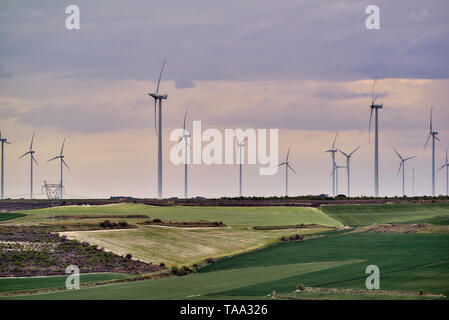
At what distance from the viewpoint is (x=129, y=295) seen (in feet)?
189

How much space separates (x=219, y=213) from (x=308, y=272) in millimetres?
86734

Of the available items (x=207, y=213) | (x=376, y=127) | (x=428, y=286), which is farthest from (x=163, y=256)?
(x=376, y=127)

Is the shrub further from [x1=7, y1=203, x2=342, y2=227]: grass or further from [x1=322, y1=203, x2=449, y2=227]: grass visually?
[x1=322, y1=203, x2=449, y2=227]: grass

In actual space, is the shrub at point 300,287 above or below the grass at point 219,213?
below

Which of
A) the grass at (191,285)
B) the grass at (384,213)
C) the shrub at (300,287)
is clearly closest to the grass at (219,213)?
the grass at (384,213)

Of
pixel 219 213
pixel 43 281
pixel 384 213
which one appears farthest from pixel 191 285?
pixel 384 213

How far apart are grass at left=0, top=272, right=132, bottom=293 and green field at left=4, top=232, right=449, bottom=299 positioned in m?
4.41

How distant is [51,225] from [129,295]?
4796cm

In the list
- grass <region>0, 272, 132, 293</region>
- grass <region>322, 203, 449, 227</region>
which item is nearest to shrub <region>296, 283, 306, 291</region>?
grass <region>0, 272, 132, 293</region>

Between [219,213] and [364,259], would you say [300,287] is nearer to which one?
[364,259]

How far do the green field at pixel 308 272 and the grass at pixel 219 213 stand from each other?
1621 inches

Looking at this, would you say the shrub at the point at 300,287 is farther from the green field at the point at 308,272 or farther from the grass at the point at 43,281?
the grass at the point at 43,281

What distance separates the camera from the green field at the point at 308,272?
2250 inches

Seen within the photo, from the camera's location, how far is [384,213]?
164m
